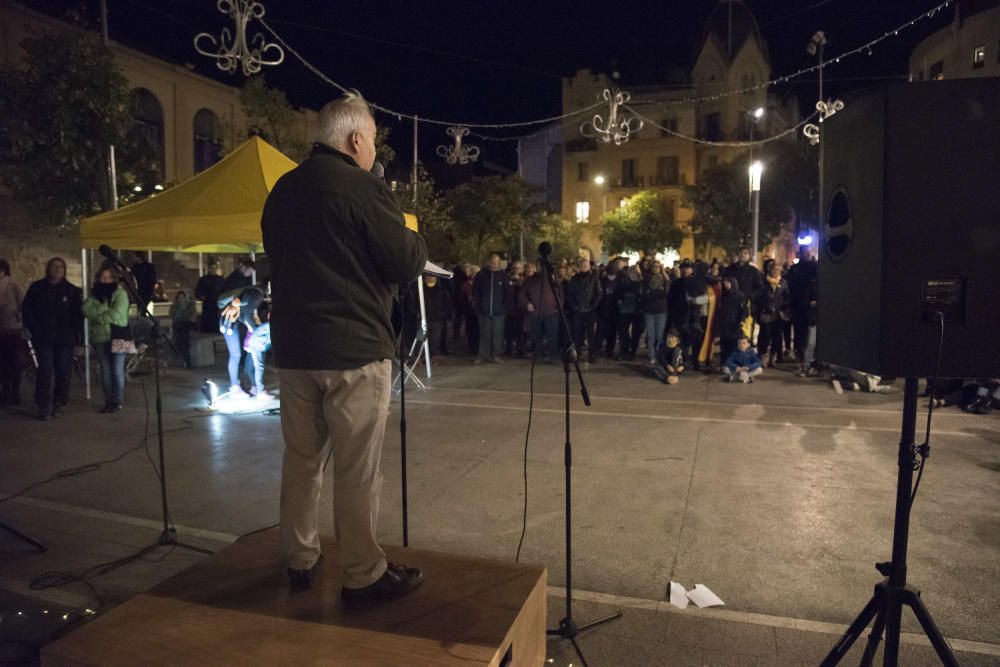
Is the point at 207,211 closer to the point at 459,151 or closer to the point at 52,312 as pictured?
the point at 52,312

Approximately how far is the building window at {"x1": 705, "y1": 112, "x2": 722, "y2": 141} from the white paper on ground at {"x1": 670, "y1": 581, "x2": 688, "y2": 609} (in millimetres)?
47441

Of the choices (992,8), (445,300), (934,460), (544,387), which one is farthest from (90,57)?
(992,8)

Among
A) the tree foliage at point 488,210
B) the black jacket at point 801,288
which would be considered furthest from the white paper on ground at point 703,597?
the tree foliage at point 488,210

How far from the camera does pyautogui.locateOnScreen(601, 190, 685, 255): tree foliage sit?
144ft

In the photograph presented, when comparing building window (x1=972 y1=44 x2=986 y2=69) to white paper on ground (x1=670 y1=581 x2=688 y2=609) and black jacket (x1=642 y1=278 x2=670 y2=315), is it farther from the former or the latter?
white paper on ground (x1=670 y1=581 x2=688 y2=609)

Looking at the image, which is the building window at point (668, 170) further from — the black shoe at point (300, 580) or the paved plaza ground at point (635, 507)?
the black shoe at point (300, 580)

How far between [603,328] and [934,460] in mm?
7636

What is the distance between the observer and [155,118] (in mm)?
27172

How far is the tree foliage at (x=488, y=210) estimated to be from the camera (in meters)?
33.2

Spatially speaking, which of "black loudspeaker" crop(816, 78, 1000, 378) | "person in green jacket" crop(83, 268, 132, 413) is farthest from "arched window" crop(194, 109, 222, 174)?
"black loudspeaker" crop(816, 78, 1000, 378)

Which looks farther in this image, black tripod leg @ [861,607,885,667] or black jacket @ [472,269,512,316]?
black jacket @ [472,269,512,316]

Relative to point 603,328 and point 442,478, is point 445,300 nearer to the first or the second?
point 603,328

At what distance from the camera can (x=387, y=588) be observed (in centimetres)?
281

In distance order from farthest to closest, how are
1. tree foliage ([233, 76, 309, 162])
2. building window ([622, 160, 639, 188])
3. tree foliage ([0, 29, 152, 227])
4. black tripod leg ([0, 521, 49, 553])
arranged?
building window ([622, 160, 639, 188])
tree foliage ([233, 76, 309, 162])
tree foliage ([0, 29, 152, 227])
black tripod leg ([0, 521, 49, 553])
